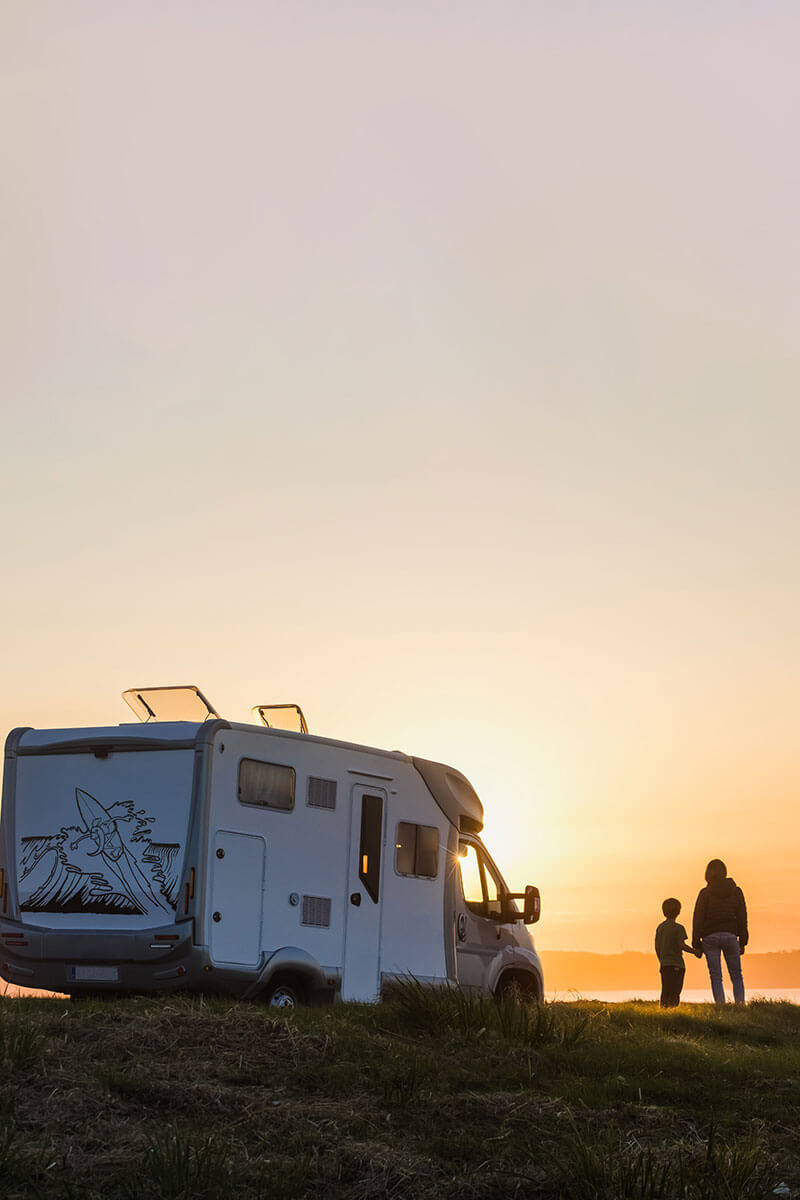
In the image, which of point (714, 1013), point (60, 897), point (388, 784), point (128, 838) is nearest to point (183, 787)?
point (128, 838)

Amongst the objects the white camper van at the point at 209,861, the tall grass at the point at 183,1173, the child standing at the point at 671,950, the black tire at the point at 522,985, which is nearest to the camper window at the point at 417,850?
the white camper van at the point at 209,861

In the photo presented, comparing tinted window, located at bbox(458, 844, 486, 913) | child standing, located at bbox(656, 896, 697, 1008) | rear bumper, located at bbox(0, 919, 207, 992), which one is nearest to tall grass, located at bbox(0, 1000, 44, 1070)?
rear bumper, located at bbox(0, 919, 207, 992)

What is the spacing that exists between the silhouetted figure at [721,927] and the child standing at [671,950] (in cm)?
23

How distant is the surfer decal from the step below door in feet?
1.29

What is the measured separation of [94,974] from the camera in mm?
12680

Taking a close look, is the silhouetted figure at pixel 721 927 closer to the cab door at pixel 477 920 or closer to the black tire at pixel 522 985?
the black tire at pixel 522 985

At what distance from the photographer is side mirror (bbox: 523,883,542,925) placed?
16.2 meters

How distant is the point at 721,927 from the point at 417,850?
18.4 ft

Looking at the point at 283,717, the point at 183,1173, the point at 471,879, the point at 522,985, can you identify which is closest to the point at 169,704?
the point at 283,717

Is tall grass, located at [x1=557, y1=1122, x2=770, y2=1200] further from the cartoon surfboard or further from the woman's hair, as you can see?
the woman's hair

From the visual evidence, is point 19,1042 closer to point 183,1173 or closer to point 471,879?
point 183,1173

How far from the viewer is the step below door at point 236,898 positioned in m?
12.5

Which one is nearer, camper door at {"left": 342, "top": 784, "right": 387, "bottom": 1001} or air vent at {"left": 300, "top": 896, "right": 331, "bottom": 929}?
air vent at {"left": 300, "top": 896, "right": 331, "bottom": 929}

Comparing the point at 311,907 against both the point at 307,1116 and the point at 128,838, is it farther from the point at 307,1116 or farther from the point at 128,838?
the point at 307,1116
